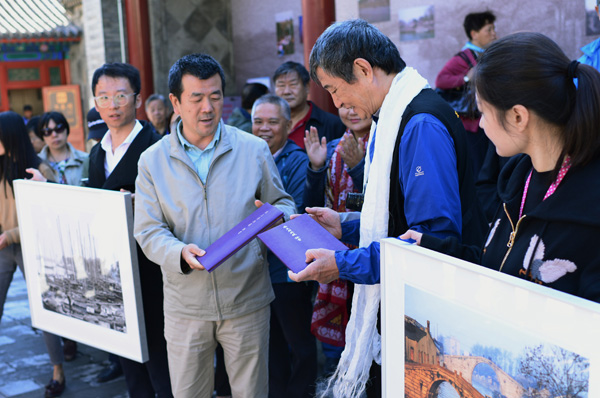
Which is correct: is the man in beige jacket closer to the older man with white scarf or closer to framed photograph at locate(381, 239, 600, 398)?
the older man with white scarf

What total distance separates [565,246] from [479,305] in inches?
9.5

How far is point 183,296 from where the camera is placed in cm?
273

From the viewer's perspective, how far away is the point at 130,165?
3350mm

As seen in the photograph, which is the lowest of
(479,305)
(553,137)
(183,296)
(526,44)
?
(183,296)

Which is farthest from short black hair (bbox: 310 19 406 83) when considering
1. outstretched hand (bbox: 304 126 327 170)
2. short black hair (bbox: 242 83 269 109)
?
short black hair (bbox: 242 83 269 109)

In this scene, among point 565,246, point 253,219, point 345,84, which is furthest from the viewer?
point 253,219

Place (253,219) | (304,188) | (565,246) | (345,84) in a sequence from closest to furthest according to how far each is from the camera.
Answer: (565,246)
(345,84)
(253,219)
(304,188)

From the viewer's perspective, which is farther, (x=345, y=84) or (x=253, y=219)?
(x=253, y=219)

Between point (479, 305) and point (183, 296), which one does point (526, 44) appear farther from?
point (183, 296)

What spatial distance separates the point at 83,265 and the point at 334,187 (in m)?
1.47

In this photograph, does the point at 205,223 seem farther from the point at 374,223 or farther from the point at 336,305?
the point at 336,305

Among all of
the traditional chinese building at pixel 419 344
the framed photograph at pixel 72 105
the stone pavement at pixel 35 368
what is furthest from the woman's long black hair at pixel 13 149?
the framed photograph at pixel 72 105

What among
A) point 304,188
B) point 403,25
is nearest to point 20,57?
point 403,25

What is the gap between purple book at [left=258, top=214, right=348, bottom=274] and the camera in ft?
6.98
